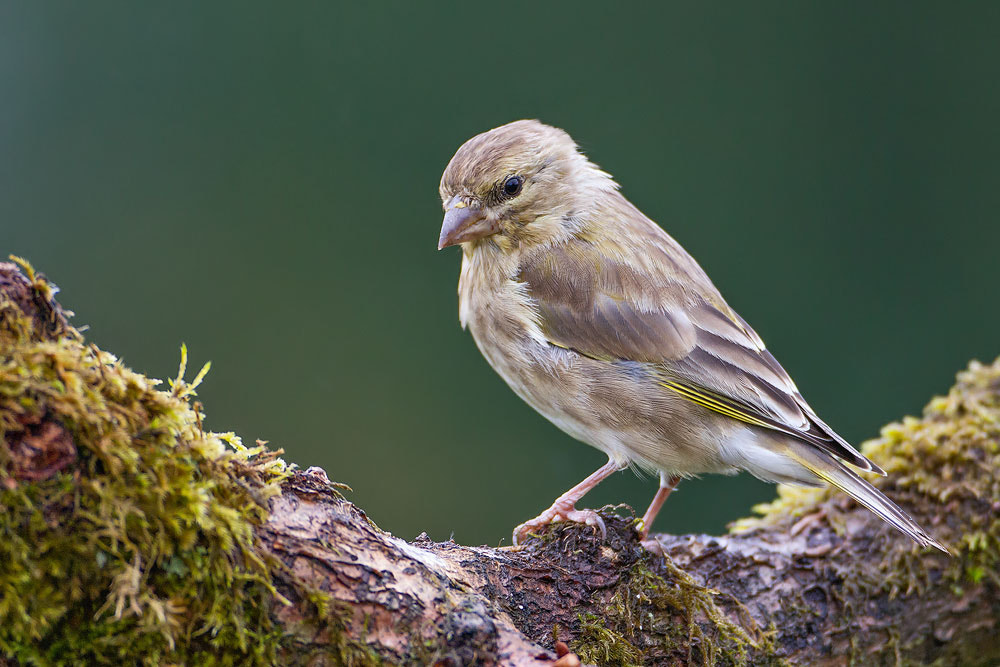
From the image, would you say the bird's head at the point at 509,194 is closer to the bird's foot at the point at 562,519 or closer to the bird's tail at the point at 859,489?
the bird's foot at the point at 562,519

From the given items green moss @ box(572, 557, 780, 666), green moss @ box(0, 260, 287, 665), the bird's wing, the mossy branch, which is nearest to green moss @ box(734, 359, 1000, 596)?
the bird's wing

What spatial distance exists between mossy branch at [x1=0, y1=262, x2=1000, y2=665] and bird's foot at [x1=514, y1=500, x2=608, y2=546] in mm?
54

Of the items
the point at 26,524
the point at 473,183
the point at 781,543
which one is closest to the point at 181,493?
the point at 26,524

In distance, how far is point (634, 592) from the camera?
2.88 meters

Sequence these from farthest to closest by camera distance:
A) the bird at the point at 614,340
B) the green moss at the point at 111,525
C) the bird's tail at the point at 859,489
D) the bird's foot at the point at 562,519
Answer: the bird at the point at 614,340 < the bird's tail at the point at 859,489 < the bird's foot at the point at 562,519 < the green moss at the point at 111,525

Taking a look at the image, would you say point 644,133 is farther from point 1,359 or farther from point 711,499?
point 1,359

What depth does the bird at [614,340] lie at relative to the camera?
139 inches

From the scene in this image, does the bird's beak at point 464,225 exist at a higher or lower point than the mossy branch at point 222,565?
higher

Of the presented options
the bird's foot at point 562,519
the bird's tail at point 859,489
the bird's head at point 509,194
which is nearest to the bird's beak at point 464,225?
the bird's head at point 509,194

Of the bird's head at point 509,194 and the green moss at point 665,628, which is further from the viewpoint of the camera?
the bird's head at point 509,194

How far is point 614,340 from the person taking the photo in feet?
11.9

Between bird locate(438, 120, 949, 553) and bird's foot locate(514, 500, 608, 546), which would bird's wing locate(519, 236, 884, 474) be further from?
bird's foot locate(514, 500, 608, 546)

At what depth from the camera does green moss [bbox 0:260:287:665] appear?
160cm

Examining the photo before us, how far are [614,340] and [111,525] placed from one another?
234cm
